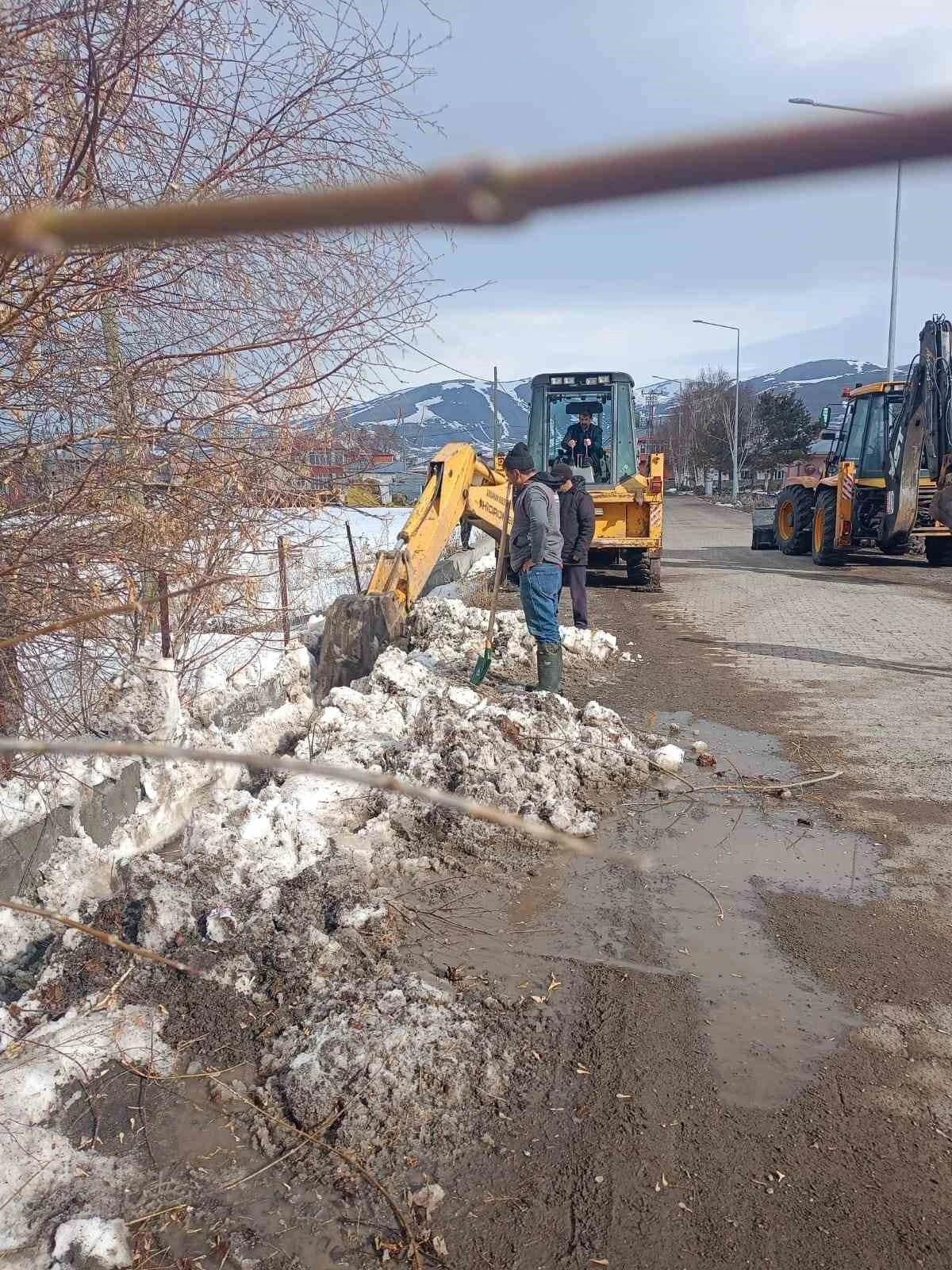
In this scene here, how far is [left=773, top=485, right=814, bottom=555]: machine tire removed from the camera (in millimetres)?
17844

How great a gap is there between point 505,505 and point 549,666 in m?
3.04

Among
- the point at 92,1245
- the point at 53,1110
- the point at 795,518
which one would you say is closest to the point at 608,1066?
the point at 92,1245

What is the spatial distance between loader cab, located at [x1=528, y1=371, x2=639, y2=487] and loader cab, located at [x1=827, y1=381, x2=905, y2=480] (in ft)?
14.7

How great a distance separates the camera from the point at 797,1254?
7.90 feet

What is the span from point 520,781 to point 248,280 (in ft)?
9.89

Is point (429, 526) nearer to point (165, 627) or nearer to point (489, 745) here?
point (489, 745)

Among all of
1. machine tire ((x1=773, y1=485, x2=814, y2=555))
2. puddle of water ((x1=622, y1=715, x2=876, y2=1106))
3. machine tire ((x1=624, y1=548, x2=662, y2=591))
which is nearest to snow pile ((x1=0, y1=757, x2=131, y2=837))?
puddle of water ((x1=622, y1=715, x2=876, y2=1106))

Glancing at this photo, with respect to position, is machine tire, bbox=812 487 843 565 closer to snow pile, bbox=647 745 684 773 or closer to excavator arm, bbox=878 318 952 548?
excavator arm, bbox=878 318 952 548

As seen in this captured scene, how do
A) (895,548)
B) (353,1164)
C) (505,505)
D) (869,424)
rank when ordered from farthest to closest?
(869,424)
(895,548)
(505,505)
(353,1164)

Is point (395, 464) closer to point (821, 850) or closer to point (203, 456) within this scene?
point (203, 456)

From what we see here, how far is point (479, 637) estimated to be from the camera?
8867 mm

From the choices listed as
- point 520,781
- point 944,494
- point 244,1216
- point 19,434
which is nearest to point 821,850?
point 520,781

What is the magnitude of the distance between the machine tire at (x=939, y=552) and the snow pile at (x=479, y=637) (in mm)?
9290

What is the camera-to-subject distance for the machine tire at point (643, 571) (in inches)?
537
